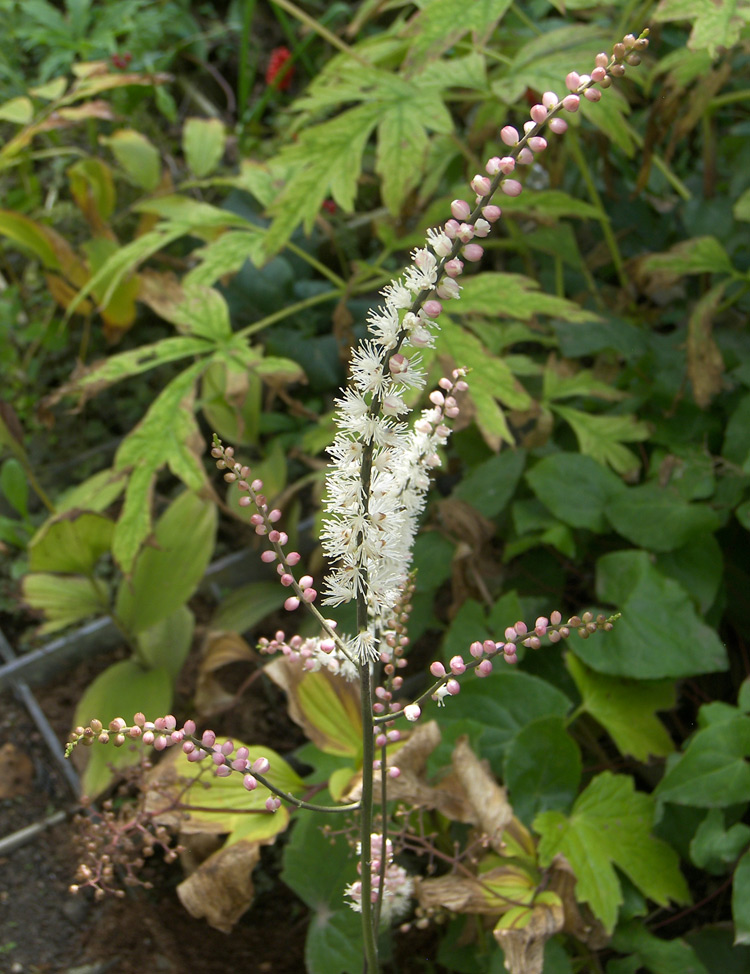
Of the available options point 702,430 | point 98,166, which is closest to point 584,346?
point 702,430

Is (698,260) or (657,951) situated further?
(698,260)

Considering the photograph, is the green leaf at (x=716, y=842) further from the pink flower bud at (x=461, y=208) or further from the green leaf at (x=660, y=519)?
the pink flower bud at (x=461, y=208)

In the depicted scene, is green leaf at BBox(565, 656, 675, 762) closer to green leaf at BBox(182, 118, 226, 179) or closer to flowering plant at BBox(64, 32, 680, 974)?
flowering plant at BBox(64, 32, 680, 974)

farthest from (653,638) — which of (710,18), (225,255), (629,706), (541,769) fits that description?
(225,255)

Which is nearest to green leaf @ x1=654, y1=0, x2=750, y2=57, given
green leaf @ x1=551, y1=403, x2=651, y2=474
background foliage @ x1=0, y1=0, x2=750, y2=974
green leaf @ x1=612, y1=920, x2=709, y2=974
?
background foliage @ x1=0, y1=0, x2=750, y2=974

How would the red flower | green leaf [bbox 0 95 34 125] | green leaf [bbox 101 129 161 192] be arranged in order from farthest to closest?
1. the red flower
2. green leaf [bbox 101 129 161 192]
3. green leaf [bbox 0 95 34 125]

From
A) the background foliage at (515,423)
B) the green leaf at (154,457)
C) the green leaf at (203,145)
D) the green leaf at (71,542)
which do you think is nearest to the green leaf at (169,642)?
the background foliage at (515,423)

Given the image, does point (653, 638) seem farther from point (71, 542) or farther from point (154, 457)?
point (71, 542)
